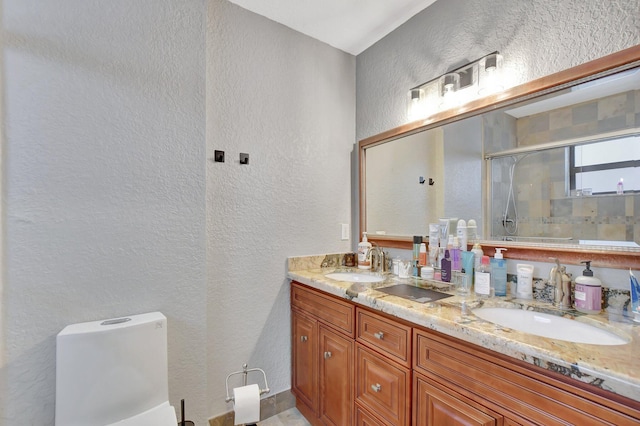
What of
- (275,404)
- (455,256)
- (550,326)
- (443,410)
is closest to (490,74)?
(455,256)

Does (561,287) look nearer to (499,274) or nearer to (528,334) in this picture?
(499,274)

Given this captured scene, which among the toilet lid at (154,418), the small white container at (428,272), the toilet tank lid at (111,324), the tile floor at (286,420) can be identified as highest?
the small white container at (428,272)

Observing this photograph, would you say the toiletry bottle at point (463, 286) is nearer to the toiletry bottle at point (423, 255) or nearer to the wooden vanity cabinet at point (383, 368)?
the toiletry bottle at point (423, 255)

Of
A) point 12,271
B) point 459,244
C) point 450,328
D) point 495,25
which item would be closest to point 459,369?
point 450,328

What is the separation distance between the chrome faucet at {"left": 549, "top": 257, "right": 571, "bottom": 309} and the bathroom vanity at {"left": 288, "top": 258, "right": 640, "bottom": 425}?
51 millimetres

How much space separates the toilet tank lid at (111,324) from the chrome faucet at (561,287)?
5.49ft

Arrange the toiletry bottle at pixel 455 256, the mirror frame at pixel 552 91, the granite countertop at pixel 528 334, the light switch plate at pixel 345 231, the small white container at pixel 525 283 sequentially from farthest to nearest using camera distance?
the light switch plate at pixel 345 231 < the toiletry bottle at pixel 455 256 < the small white container at pixel 525 283 < the mirror frame at pixel 552 91 < the granite countertop at pixel 528 334

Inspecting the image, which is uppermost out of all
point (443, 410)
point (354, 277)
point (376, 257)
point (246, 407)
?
point (376, 257)

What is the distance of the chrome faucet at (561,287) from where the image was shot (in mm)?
1146

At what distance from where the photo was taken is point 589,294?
107 centimetres

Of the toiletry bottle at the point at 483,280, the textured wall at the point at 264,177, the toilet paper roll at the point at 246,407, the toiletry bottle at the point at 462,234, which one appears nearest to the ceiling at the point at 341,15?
the textured wall at the point at 264,177

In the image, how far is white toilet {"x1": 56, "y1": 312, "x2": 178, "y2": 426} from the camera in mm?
1124

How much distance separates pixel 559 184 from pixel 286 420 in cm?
198

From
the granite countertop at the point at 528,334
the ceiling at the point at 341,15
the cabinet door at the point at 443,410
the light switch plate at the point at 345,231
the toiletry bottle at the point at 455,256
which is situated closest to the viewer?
the granite countertop at the point at 528,334
